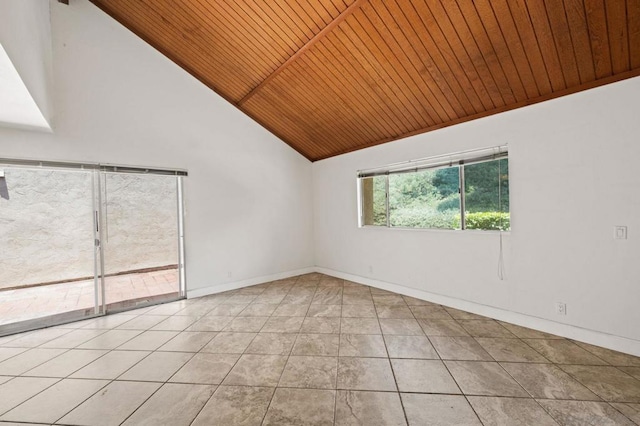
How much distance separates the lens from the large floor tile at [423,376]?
1.90m

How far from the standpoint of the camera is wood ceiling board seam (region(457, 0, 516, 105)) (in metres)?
2.15

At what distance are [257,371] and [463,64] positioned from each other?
3.44 metres

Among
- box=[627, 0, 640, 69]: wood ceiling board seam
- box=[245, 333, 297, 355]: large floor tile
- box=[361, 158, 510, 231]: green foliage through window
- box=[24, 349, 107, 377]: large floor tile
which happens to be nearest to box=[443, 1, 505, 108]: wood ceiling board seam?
box=[361, 158, 510, 231]: green foliage through window

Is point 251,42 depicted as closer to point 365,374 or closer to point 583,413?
point 365,374

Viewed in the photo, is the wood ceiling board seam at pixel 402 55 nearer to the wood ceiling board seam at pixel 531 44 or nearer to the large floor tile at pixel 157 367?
the wood ceiling board seam at pixel 531 44

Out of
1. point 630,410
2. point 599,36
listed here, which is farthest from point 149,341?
point 599,36

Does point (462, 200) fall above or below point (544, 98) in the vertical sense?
below

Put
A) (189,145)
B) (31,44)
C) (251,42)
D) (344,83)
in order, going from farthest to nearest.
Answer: (189,145), (344,83), (251,42), (31,44)

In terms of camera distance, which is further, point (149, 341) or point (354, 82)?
point (354, 82)

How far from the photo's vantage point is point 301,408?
1735 millimetres

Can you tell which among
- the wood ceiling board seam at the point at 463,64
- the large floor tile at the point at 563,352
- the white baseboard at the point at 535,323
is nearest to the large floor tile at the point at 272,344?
the white baseboard at the point at 535,323

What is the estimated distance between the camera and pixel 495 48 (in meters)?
2.36

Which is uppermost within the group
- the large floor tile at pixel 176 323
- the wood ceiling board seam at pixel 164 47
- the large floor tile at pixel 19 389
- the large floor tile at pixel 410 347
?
the wood ceiling board seam at pixel 164 47

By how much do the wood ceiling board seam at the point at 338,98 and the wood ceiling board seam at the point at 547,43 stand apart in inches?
73.6
